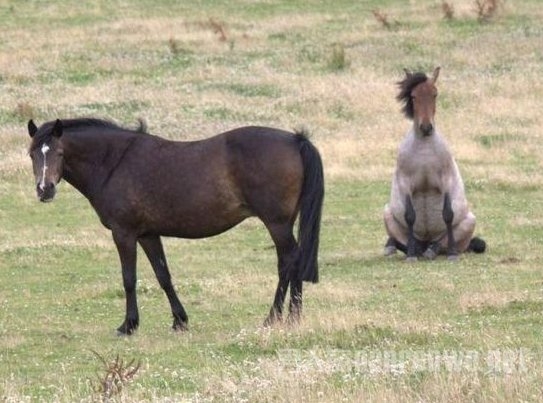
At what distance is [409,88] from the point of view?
1775 cm

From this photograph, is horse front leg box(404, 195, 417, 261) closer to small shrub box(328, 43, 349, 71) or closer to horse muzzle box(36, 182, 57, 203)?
horse muzzle box(36, 182, 57, 203)

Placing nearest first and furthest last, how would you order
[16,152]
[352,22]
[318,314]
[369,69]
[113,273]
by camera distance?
1. [318,314]
2. [113,273]
3. [16,152]
4. [369,69]
5. [352,22]

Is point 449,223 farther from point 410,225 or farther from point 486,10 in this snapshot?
point 486,10

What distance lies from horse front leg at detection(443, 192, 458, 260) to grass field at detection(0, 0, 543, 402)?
49 cm

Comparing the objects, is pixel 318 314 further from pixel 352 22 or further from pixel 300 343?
pixel 352 22

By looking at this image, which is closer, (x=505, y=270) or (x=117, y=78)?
(x=505, y=270)

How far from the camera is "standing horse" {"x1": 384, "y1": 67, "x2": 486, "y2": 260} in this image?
17719mm

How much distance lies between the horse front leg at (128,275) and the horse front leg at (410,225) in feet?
18.3

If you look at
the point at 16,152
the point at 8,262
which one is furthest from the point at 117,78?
the point at 8,262

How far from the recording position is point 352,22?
145ft

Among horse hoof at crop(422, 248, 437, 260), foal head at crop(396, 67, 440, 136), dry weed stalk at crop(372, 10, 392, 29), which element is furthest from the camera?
dry weed stalk at crop(372, 10, 392, 29)

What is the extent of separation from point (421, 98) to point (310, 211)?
17.4ft

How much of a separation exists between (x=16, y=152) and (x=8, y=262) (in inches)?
345

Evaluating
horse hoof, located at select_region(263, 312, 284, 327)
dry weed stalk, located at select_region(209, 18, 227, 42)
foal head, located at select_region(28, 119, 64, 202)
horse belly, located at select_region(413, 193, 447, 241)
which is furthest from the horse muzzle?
dry weed stalk, located at select_region(209, 18, 227, 42)
